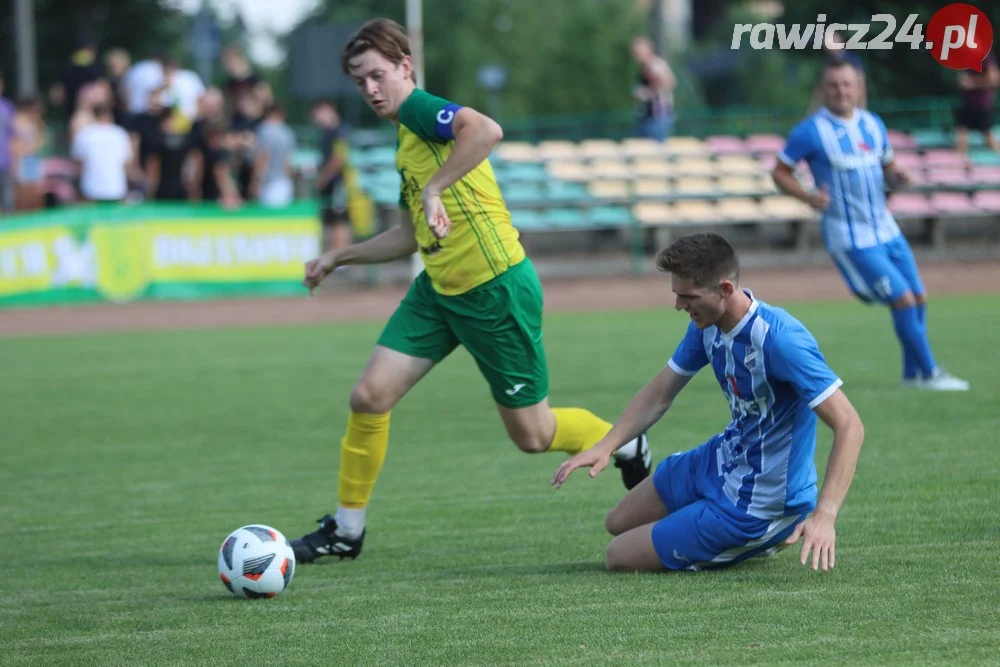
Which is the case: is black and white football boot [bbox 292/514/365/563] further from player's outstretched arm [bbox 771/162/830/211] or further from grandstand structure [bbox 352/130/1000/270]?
grandstand structure [bbox 352/130/1000/270]

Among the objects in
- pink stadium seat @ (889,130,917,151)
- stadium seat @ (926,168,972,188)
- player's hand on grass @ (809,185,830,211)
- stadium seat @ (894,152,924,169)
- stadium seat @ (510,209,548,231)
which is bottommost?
stadium seat @ (510,209,548,231)

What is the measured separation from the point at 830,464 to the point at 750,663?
86 centimetres

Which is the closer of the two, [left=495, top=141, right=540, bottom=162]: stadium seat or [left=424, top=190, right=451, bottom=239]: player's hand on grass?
[left=424, top=190, right=451, bottom=239]: player's hand on grass

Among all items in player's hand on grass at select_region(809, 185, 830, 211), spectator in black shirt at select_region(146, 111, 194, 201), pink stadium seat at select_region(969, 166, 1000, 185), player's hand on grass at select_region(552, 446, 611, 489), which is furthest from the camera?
pink stadium seat at select_region(969, 166, 1000, 185)

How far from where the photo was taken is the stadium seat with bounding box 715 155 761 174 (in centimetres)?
2200

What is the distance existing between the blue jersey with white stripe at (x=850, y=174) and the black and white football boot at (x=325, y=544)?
4843 millimetres

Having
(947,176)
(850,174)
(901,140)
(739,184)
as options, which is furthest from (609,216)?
(850,174)

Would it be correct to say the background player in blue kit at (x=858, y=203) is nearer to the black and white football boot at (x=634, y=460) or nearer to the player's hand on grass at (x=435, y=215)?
the black and white football boot at (x=634, y=460)

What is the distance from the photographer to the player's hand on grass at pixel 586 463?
4789 millimetres

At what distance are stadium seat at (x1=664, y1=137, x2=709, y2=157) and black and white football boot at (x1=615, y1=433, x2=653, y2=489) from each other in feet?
53.1

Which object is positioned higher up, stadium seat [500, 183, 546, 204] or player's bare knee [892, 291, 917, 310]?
player's bare knee [892, 291, 917, 310]

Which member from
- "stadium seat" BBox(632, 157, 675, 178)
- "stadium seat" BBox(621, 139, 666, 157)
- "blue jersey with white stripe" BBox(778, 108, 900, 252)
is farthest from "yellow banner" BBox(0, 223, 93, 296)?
"blue jersey with white stripe" BBox(778, 108, 900, 252)

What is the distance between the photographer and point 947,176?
21656 millimetres

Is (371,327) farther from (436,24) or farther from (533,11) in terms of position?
(436,24)
